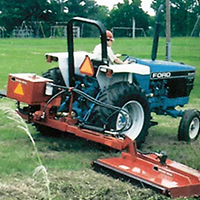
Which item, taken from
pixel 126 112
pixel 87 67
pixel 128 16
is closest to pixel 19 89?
pixel 87 67

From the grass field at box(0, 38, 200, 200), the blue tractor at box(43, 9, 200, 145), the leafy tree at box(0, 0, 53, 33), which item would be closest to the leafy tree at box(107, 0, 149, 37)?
the leafy tree at box(0, 0, 53, 33)

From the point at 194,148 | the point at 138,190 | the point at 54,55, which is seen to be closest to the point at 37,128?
the point at 54,55

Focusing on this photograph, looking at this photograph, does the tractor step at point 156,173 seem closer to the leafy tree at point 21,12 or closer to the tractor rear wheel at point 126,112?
the tractor rear wheel at point 126,112

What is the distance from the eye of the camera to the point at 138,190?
5703mm

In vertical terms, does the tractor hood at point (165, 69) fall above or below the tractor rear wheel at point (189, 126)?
above

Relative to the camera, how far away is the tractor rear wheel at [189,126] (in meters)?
8.35

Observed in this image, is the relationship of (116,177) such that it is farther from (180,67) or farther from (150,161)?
(180,67)

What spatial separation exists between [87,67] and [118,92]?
1.69 ft

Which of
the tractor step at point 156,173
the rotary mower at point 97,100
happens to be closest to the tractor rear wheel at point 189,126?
the rotary mower at point 97,100

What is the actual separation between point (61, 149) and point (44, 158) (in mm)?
633

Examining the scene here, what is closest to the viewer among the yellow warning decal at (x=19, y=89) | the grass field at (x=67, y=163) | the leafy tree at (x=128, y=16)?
the grass field at (x=67, y=163)

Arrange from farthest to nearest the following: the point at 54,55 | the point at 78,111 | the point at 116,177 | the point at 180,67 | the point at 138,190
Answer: the point at 180,67 < the point at 54,55 < the point at 78,111 < the point at 116,177 < the point at 138,190

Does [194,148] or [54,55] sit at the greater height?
[54,55]

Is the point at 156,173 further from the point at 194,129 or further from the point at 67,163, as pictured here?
the point at 194,129
